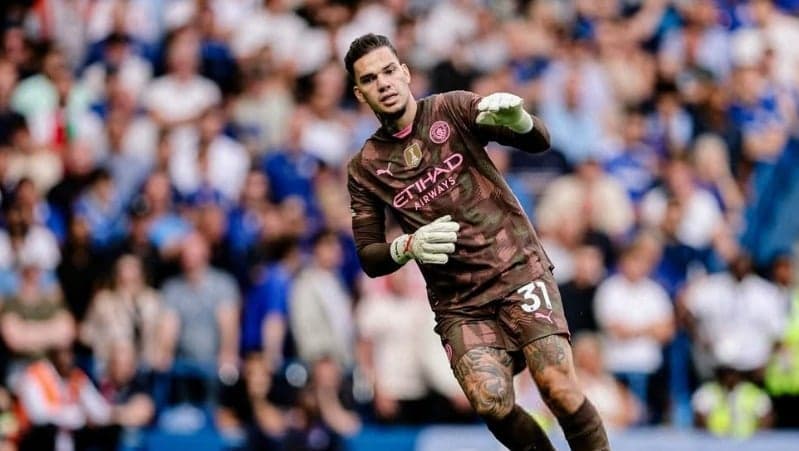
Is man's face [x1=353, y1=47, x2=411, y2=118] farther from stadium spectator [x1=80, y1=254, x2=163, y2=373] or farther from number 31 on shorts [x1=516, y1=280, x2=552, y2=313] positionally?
stadium spectator [x1=80, y1=254, x2=163, y2=373]

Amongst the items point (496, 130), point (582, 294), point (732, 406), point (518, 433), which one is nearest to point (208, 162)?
point (582, 294)

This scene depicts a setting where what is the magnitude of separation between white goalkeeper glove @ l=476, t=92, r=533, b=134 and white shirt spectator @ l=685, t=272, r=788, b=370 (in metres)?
7.39

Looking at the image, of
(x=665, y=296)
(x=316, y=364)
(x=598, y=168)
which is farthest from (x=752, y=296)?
(x=316, y=364)

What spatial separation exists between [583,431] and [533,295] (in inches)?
32.4

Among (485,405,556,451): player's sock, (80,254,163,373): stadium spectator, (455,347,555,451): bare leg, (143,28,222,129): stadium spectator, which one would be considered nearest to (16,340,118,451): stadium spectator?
(80,254,163,373): stadium spectator

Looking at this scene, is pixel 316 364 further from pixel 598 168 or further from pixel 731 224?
pixel 731 224

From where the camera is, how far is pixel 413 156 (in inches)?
387

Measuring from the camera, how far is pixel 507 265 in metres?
9.86

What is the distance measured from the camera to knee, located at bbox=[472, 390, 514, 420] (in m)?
9.59

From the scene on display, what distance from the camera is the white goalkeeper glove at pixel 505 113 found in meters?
9.20

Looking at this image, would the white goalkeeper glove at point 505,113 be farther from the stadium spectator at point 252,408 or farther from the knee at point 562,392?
the stadium spectator at point 252,408

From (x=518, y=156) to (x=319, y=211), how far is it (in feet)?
7.52

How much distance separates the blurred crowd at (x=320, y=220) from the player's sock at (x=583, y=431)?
5.90 metres

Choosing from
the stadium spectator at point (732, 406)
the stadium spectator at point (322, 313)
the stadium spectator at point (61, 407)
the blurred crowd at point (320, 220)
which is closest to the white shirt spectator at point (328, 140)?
the blurred crowd at point (320, 220)
